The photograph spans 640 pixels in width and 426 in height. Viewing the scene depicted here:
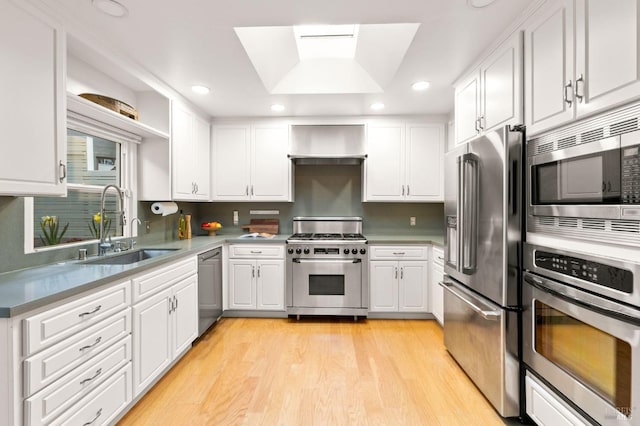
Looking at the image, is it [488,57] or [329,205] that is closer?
[488,57]

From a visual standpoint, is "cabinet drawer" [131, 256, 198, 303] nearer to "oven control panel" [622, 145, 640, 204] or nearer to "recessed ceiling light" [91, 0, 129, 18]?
A: "recessed ceiling light" [91, 0, 129, 18]

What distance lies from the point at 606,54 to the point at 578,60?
A: 0.51 ft

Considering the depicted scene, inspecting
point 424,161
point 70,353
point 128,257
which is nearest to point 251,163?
point 128,257

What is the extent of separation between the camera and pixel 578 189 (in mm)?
1441

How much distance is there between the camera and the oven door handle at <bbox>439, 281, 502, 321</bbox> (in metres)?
1.89

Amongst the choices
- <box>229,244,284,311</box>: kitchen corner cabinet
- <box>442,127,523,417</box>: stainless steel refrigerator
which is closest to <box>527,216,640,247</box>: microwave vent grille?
<box>442,127,523,417</box>: stainless steel refrigerator

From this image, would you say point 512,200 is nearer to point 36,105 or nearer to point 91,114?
point 36,105

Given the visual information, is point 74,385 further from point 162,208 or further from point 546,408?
point 546,408

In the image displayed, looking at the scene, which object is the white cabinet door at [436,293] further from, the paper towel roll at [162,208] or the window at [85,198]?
the window at [85,198]

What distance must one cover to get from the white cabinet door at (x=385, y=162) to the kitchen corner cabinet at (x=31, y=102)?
2.83 meters

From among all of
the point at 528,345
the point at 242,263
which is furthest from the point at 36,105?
the point at 528,345

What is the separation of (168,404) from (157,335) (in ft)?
1.43

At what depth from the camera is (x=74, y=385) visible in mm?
1481

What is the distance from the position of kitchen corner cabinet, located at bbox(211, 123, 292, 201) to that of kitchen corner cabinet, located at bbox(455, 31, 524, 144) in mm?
1977
